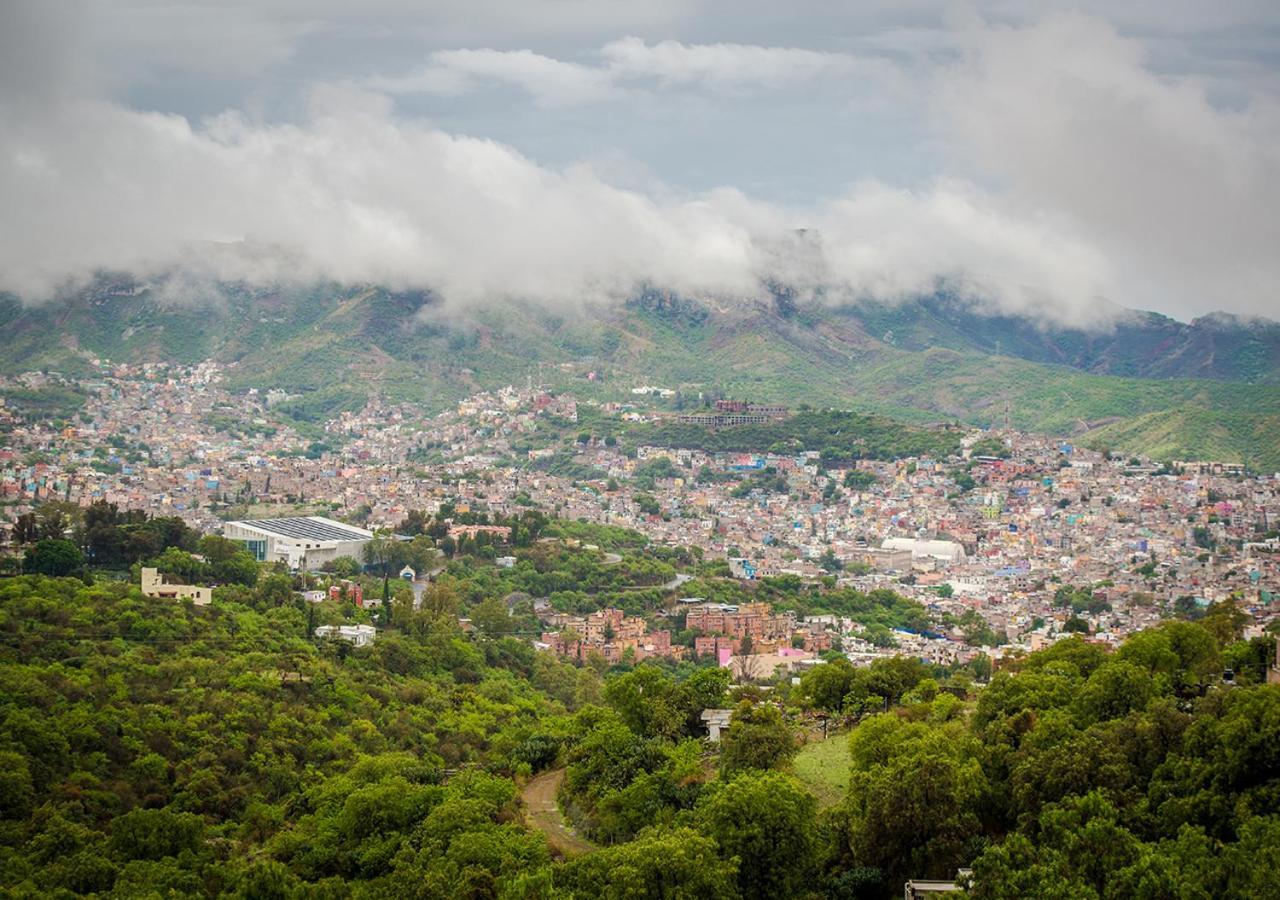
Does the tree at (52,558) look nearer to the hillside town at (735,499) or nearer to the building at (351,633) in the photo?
the hillside town at (735,499)

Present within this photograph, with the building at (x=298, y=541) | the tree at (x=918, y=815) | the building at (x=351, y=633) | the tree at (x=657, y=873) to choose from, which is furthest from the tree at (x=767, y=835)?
the building at (x=298, y=541)

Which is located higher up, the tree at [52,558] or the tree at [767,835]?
the tree at [52,558]

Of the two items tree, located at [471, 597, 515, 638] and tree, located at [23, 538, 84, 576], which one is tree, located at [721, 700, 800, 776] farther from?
tree, located at [23, 538, 84, 576]

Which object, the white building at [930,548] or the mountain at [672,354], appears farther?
the mountain at [672,354]

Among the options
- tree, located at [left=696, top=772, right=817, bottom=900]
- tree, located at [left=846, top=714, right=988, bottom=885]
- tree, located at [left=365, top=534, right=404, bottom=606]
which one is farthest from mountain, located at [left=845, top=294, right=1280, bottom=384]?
tree, located at [left=696, top=772, right=817, bottom=900]

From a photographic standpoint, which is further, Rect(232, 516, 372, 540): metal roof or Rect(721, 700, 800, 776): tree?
Rect(232, 516, 372, 540): metal roof

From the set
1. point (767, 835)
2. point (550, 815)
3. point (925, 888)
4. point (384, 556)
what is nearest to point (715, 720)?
point (550, 815)

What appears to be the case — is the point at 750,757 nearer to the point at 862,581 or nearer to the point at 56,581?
the point at 56,581

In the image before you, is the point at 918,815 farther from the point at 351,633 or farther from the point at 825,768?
the point at 351,633
